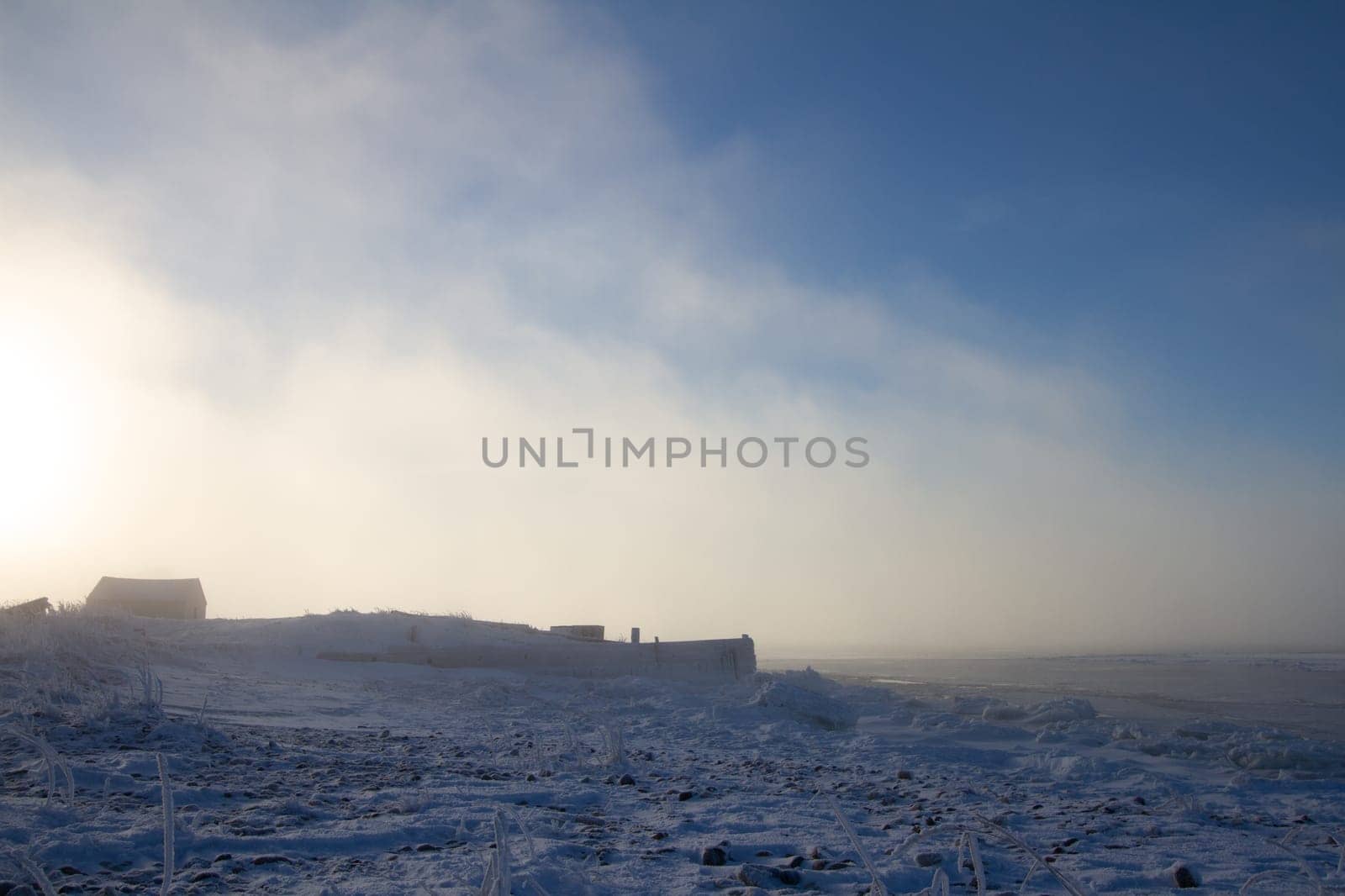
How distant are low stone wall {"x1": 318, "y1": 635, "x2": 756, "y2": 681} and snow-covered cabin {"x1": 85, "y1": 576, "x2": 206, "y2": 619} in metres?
20.2

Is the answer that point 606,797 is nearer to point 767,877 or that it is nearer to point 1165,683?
point 767,877

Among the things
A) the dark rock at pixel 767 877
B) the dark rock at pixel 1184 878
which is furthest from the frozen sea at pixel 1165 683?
the dark rock at pixel 767 877

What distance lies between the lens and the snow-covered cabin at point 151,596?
3328cm

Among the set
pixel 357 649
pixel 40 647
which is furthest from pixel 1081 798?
pixel 357 649

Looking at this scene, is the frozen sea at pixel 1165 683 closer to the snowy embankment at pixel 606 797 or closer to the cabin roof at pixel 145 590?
the snowy embankment at pixel 606 797

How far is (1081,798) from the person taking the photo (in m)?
6.37

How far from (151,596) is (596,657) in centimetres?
2396

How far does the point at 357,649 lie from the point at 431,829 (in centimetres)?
1623

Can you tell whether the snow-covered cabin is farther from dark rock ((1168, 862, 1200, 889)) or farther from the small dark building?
dark rock ((1168, 862, 1200, 889))

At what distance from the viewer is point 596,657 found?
19703 millimetres

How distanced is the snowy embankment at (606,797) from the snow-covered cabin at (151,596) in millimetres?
25578

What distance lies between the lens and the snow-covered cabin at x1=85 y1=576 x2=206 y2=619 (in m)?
33.3

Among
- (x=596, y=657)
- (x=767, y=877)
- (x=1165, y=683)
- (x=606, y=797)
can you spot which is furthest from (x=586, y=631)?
(x=767, y=877)

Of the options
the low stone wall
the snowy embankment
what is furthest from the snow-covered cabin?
the snowy embankment
